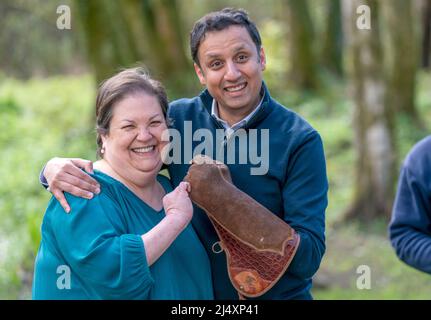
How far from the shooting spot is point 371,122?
8.98 metres

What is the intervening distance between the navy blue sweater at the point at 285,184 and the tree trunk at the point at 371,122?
227 inches

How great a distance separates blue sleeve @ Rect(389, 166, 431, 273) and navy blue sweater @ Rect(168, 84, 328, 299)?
0.65 m

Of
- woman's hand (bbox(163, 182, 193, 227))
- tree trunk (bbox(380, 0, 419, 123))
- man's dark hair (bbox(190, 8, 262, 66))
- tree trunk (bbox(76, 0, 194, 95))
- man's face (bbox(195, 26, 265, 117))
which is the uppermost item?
tree trunk (bbox(76, 0, 194, 95))

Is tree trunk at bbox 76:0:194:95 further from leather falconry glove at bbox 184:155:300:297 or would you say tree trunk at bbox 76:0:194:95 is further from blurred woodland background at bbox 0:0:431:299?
leather falconry glove at bbox 184:155:300:297

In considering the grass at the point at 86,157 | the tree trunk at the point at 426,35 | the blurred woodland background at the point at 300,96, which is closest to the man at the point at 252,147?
the grass at the point at 86,157

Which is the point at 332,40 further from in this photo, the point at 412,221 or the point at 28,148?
the point at 412,221

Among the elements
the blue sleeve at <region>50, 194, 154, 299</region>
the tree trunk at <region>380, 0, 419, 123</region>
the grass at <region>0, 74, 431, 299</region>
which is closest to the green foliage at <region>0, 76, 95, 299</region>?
the grass at <region>0, 74, 431, 299</region>

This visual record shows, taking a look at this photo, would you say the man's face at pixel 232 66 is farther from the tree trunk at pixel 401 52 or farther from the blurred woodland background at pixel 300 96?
the tree trunk at pixel 401 52

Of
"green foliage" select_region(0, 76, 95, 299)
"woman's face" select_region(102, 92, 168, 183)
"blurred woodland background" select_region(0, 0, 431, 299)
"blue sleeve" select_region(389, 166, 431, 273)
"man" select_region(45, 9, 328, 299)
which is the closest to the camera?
"woman's face" select_region(102, 92, 168, 183)

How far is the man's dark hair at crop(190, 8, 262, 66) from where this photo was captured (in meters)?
3.19

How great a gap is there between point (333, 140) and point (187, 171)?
9824mm

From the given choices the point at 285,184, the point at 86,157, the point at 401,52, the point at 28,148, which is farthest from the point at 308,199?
the point at 28,148
